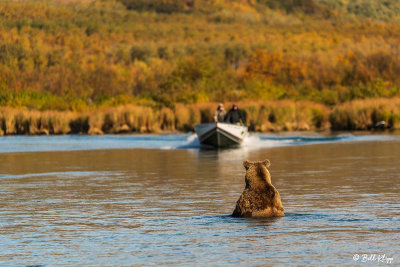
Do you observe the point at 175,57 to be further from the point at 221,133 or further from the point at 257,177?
the point at 257,177

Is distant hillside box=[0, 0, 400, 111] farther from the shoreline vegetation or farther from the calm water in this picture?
the calm water

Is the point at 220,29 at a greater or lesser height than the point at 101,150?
greater

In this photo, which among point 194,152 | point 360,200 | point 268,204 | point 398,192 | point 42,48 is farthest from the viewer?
point 42,48

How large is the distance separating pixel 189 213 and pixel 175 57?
376 ft

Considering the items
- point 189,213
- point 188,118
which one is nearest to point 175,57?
point 188,118

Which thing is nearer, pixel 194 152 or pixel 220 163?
pixel 220 163

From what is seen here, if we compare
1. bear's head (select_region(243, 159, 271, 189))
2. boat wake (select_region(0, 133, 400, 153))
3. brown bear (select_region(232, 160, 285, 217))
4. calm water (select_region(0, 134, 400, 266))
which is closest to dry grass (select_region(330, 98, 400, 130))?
boat wake (select_region(0, 133, 400, 153))

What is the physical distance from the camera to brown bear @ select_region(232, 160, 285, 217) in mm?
13289

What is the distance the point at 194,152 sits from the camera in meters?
37.3

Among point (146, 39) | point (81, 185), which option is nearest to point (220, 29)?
point (146, 39)

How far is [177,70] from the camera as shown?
7925cm

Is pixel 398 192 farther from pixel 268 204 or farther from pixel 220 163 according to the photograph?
pixel 220 163

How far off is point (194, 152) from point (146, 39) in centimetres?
11625

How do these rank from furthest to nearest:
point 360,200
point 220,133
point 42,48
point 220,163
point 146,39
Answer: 1. point 146,39
2. point 42,48
3. point 220,133
4. point 220,163
5. point 360,200
